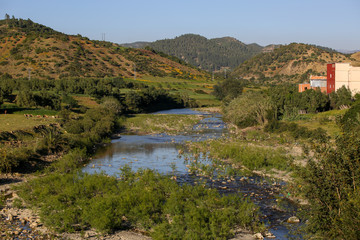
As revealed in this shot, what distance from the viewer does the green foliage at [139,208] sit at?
659 inches

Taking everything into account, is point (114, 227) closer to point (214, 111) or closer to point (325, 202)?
point (325, 202)

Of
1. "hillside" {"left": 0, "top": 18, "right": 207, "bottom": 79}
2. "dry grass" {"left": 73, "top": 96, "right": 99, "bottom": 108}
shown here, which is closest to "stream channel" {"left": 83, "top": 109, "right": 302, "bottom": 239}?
"dry grass" {"left": 73, "top": 96, "right": 99, "bottom": 108}

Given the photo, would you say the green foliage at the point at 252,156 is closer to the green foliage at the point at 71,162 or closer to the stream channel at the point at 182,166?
the stream channel at the point at 182,166

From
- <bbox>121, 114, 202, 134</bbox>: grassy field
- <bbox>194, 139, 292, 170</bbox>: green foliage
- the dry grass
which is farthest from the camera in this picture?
the dry grass

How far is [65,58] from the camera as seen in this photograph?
11412 cm

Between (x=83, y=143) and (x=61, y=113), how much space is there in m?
13.6

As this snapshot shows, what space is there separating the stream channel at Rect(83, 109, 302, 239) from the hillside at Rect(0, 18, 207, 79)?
6209cm

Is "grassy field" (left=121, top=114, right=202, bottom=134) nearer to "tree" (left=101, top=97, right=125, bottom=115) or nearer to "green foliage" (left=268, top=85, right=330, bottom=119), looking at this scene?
"tree" (left=101, top=97, right=125, bottom=115)

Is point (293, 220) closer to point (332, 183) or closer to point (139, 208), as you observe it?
point (332, 183)

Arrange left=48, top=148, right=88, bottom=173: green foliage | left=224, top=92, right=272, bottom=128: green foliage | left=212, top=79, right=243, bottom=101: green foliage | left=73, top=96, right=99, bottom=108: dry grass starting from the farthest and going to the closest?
left=212, top=79, right=243, bottom=101: green foliage → left=73, top=96, right=99, bottom=108: dry grass → left=224, top=92, right=272, bottom=128: green foliage → left=48, top=148, right=88, bottom=173: green foliage

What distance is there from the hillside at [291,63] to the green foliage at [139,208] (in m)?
119

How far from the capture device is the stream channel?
20.1 m

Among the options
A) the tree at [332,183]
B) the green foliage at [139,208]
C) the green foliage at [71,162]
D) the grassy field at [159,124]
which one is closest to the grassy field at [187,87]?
the grassy field at [159,124]

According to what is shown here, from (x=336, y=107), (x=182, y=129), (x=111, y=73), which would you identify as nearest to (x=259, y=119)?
(x=182, y=129)
